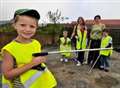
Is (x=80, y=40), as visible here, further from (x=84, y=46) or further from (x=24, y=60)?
(x=24, y=60)

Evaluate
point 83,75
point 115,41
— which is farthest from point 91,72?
point 115,41

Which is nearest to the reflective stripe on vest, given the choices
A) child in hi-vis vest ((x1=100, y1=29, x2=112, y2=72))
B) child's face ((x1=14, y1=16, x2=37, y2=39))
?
child's face ((x1=14, y1=16, x2=37, y2=39))

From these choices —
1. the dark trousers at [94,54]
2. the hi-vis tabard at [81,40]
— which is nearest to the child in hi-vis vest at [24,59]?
the dark trousers at [94,54]

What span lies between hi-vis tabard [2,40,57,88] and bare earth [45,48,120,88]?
6046 millimetres

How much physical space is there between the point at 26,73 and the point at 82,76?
7051mm

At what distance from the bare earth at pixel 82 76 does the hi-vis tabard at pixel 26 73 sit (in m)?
6.05

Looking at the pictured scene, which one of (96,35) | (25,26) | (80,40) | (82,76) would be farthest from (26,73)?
(80,40)

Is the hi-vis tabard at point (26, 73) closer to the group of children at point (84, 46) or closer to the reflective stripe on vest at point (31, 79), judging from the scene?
the reflective stripe on vest at point (31, 79)

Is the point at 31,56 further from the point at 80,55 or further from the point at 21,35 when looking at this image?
the point at 80,55

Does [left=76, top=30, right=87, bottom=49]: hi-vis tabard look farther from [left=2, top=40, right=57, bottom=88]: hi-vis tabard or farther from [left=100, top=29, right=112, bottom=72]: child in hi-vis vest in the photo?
[left=2, top=40, right=57, bottom=88]: hi-vis tabard

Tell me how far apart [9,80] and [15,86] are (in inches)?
2.3

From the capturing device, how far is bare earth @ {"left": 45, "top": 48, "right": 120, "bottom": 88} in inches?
335

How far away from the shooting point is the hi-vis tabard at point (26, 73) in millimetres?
2232

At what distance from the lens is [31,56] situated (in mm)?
2248
